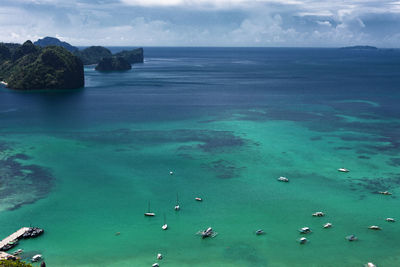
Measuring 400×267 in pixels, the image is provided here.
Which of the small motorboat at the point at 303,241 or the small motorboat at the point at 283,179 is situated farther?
the small motorboat at the point at 283,179

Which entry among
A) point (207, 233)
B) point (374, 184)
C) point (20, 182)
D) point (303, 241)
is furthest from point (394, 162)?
point (20, 182)

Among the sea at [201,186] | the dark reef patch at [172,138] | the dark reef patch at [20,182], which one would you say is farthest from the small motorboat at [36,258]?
the dark reef patch at [172,138]

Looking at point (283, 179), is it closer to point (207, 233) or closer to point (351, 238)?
point (351, 238)

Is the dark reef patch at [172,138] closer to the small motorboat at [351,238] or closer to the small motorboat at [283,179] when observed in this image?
the small motorboat at [283,179]

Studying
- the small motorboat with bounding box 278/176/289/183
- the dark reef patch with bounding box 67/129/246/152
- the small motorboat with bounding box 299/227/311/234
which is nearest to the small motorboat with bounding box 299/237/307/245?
the small motorboat with bounding box 299/227/311/234

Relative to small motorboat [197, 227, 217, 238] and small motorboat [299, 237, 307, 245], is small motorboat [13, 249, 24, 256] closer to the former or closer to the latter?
small motorboat [197, 227, 217, 238]

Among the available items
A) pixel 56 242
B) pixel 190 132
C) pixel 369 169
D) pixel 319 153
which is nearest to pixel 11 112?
pixel 190 132
